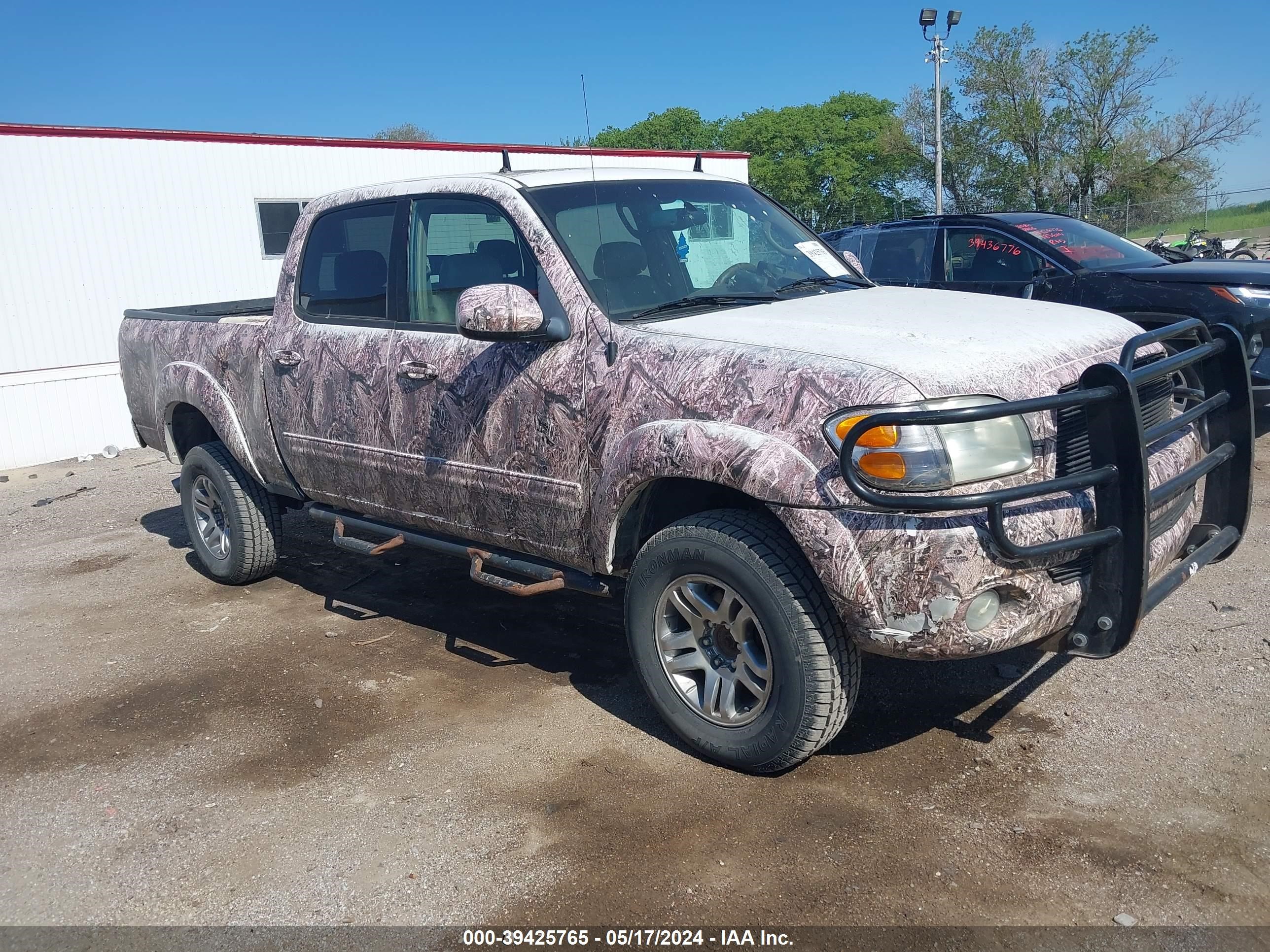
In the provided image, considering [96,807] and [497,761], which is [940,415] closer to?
[497,761]

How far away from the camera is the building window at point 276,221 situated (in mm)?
14602

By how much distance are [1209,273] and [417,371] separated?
19.9 feet

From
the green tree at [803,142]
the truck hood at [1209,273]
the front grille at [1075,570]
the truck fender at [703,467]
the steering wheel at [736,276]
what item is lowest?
the front grille at [1075,570]

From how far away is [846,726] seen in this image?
407 centimetres

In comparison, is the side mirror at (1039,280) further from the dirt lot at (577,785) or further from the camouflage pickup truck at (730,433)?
the camouflage pickup truck at (730,433)

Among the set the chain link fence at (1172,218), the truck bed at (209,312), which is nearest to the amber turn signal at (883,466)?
the truck bed at (209,312)

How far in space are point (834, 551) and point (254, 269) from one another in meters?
13.1

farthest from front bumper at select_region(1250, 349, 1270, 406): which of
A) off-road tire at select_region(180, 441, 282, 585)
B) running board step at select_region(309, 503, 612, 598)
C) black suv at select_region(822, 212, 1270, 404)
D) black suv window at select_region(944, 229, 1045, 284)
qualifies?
off-road tire at select_region(180, 441, 282, 585)

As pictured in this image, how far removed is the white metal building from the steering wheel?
7567 mm

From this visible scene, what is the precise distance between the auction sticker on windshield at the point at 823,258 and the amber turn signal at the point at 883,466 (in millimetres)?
1806

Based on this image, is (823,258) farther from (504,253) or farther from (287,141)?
(287,141)

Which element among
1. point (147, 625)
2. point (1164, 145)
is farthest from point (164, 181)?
point (1164, 145)

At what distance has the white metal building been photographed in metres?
12.3

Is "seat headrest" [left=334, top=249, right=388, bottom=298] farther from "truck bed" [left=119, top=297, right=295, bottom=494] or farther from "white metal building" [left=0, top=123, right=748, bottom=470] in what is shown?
"white metal building" [left=0, top=123, right=748, bottom=470]
